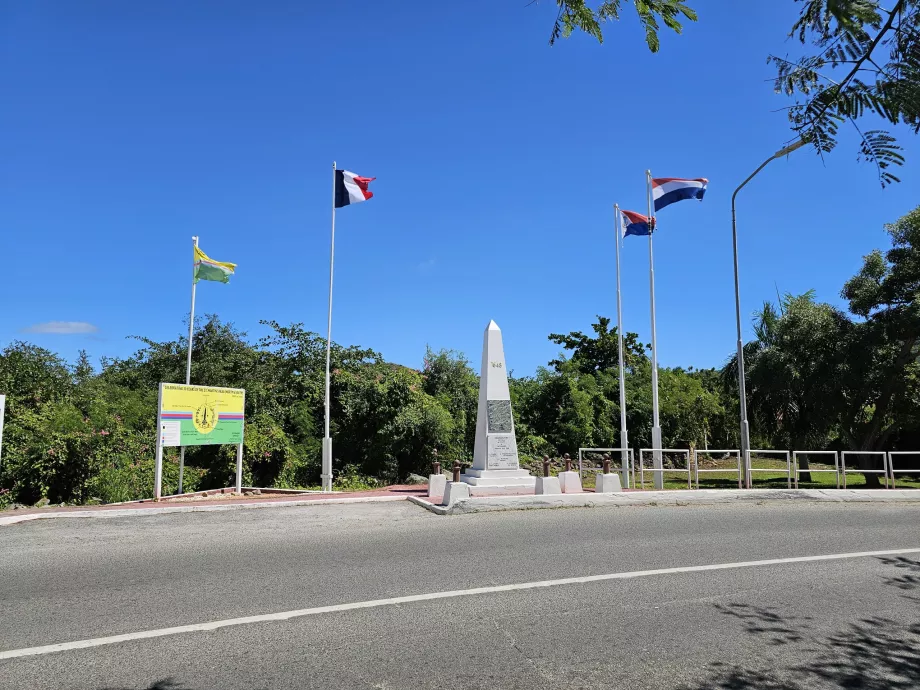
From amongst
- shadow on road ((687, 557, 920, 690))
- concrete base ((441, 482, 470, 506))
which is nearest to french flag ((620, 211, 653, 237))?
concrete base ((441, 482, 470, 506))

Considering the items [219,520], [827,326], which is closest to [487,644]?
[219,520]

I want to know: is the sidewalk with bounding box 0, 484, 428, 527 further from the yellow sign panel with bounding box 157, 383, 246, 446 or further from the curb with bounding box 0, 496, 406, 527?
the yellow sign panel with bounding box 157, 383, 246, 446

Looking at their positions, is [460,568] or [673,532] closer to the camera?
[460,568]

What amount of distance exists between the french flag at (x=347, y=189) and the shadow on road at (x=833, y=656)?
17.2 metres

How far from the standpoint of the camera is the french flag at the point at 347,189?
790 inches

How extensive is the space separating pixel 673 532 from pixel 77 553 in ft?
26.7

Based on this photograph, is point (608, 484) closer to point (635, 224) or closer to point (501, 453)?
point (501, 453)

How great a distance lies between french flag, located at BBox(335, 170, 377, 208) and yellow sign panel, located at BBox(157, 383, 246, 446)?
23.8 ft

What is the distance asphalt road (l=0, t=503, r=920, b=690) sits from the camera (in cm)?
402

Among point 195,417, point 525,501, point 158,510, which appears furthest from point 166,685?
point 195,417

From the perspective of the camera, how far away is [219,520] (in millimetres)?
10930

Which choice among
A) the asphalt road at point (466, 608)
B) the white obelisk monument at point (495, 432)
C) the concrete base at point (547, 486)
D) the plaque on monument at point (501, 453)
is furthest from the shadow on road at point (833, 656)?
the plaque on monument at point (501, 453)

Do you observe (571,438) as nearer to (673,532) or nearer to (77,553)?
(673,532)

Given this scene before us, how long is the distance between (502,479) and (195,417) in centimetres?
780
